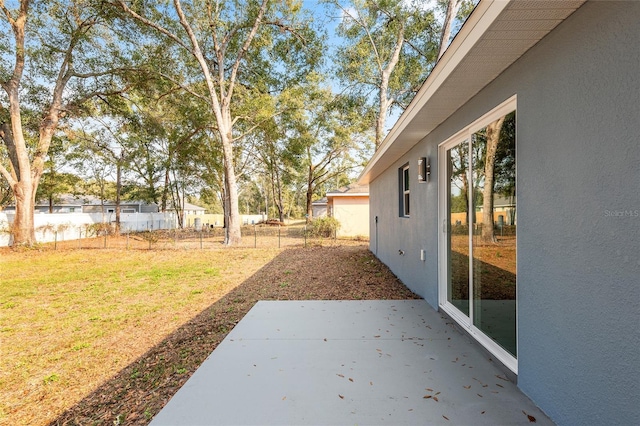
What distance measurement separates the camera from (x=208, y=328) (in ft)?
13.4

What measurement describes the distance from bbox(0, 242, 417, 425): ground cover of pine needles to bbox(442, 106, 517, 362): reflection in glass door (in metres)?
1.92

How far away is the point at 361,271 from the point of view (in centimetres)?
757

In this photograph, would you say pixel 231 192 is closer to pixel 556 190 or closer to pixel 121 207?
pixel 556 190

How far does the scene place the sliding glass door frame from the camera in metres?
2.69

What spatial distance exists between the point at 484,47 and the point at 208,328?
164 inches

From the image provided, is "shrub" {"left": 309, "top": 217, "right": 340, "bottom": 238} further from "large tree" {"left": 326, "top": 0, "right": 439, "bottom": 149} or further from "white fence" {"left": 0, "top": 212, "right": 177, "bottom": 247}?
"white fence" {"left": 0, "top": 212, "right": 177, "bottom": 247}

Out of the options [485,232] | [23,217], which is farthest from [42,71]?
[485,232]

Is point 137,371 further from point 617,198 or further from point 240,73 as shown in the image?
point 240,73

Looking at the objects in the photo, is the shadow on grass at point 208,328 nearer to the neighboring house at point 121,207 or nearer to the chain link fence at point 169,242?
the chain link fence at point 169,242

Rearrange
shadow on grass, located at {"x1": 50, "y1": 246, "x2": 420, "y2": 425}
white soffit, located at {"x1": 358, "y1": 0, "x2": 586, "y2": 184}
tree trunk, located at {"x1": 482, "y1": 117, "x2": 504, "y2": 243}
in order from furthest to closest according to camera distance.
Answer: tree trunk, located at {"x1": 482, "y1": 117, "x2": 504, "y2": 243}
shadow on grass, located at {"x1": 50, "y1": 246, "x2": 420, "y2": 425}
white soffit, located at {"x1": 358, "y1": 0, "x2": 586, "y2": 184}

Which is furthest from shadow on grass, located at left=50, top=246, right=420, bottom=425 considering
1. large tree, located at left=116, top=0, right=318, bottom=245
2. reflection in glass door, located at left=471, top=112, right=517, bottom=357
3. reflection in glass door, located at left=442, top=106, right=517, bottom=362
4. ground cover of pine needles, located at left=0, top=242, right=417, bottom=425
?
large tree, located at left=116, top=0, right=318, bottom=245

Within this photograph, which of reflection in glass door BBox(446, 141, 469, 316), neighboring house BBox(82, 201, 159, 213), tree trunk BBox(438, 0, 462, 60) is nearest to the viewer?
reflection in glass door BBox(446, 141, 469, 316)

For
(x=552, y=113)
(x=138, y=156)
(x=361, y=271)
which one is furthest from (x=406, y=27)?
(x=138, y=156)

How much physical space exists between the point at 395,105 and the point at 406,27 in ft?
12.5
